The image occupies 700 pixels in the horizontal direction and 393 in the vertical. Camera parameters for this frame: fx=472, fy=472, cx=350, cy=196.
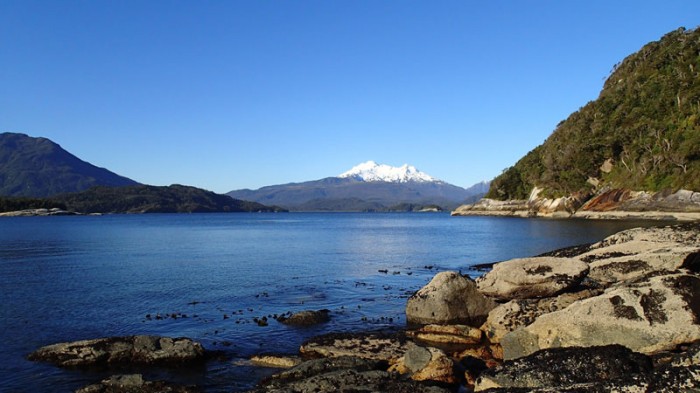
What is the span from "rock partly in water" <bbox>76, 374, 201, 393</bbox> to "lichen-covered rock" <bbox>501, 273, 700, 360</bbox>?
12017 millimetres

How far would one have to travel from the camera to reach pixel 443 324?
2453cm

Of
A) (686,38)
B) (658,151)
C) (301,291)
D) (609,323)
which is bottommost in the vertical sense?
(301,291)

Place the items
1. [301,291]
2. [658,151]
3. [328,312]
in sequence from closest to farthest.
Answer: [328,312] < [301,291] < [658,151]

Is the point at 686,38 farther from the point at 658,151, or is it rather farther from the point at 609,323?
the point at 609,323

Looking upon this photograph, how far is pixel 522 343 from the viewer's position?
55.9ft

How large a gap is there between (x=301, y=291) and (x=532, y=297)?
19.0m

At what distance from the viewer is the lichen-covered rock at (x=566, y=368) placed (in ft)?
41.1

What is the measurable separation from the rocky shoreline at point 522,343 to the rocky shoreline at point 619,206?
83687 mm

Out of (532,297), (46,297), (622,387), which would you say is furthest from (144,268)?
(622,387)

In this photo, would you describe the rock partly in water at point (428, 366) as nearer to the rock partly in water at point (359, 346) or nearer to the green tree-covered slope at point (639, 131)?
the rock partly in water at point (359, 346)

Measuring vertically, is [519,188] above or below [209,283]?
above

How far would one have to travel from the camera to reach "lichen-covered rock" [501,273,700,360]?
14.7m

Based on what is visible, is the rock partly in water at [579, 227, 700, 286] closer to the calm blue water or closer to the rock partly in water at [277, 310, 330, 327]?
the calm blue water

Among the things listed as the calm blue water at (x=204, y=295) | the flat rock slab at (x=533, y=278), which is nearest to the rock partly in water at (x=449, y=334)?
the flat rock slab at (x=533, y=278)
